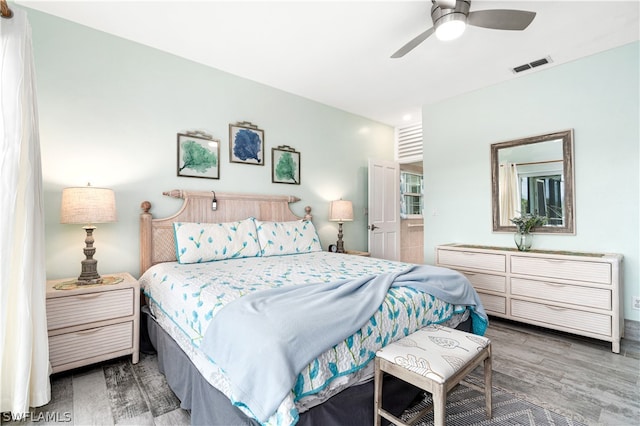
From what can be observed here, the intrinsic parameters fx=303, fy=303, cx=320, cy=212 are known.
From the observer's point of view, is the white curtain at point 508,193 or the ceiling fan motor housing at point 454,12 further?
the white curtain at point 508,193

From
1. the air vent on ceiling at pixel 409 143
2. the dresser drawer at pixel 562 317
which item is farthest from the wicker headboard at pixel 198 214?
the dresser drawer at pixel 562 317

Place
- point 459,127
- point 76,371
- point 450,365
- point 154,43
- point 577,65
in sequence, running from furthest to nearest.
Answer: point 459,127 → point 577,65 → point 154,43 → point 76,371 → point 450,365

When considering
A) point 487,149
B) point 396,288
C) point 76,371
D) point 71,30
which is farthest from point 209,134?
point 487,149

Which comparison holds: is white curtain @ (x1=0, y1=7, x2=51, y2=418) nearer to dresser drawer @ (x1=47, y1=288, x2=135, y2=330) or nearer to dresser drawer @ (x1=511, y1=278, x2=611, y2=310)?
dresser drawer @ (x1=47, y1=288, x2=135, y2=330)

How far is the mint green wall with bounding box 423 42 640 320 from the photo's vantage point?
9.07ft

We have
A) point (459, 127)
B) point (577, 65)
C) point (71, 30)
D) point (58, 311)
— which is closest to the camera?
point (58, 311)

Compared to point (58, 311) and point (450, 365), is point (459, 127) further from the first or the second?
point (58, 311)

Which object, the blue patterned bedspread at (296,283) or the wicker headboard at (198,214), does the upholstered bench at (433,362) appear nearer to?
the blue patterned bedspread at (296,283)

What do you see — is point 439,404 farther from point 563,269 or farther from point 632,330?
point 632,330

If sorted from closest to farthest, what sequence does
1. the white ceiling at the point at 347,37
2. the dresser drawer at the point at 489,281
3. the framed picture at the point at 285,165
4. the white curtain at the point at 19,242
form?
the white curtain at the point at 19,242, the white ceiling at the point at 347,37, the dresser drawer at the point at 489,281, the framed picture at the point at 285,165

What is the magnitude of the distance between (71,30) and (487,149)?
4.34m

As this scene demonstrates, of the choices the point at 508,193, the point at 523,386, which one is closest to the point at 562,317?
the point at 523,386

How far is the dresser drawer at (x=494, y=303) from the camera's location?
3152mm

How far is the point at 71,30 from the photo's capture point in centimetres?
252
